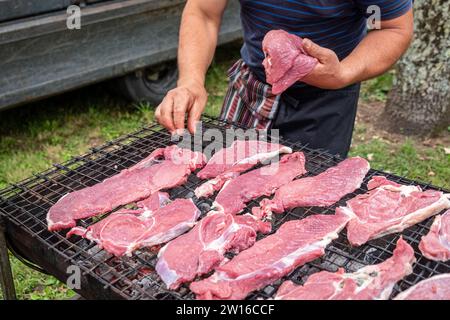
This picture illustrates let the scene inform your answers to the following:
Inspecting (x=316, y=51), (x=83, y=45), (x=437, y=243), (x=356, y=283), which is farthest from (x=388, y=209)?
(x=83, y=45)

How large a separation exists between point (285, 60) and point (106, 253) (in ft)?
3.95

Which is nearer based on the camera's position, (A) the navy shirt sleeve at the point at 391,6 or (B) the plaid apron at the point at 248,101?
(A) the navy shirt sleeve at the point at 391,6

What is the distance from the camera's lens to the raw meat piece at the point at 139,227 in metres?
2.21

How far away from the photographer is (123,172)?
2750mm

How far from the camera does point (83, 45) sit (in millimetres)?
5371

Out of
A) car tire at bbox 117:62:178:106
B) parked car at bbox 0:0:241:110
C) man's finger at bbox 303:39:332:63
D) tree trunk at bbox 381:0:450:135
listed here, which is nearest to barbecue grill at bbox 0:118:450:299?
man's finger at bbox 303:39:332:63

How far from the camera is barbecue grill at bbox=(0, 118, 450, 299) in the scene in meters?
2.03

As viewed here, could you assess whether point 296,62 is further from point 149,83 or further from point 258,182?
point 149,83

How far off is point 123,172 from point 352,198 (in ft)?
3.82

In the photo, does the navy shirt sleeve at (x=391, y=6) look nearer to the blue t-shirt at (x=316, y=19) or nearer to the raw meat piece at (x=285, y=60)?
the blue t-shirt at (x=316, y=19)

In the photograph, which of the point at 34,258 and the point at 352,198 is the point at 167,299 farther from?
the point at 352,198

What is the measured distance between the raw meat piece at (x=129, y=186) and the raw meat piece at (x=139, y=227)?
11 cm

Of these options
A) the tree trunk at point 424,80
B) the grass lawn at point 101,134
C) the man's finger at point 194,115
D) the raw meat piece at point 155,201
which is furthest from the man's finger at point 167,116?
the tree trunk at point 424,80

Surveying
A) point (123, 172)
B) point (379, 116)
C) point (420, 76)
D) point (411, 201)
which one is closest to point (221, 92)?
point (379, 116)
